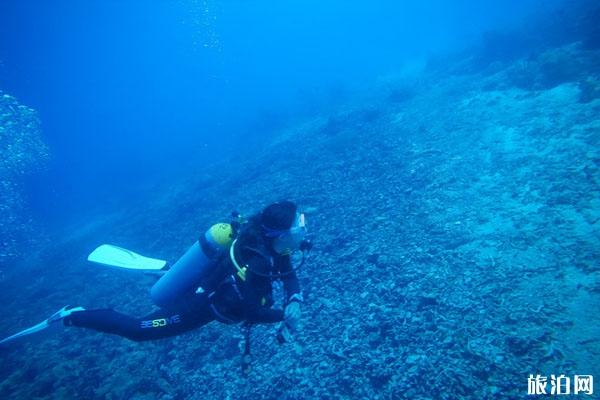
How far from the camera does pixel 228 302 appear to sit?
4.52 meters

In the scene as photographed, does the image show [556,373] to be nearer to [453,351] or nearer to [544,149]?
[453,351]

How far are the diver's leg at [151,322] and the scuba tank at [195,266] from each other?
28 cm

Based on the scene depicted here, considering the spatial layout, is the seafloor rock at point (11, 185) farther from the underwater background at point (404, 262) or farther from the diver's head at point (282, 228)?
the diver's head at point (282, 228)

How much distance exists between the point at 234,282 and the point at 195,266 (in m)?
1.14

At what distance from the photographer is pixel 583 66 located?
591 inches

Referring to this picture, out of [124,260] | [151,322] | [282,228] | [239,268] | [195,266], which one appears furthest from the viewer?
[124,260]

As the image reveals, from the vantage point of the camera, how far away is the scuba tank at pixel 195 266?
206 inches

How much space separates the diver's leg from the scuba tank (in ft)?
0.91

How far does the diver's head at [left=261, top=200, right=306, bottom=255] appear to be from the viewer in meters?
4.57

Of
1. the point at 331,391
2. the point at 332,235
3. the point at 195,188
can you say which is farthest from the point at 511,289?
the point at 195,188

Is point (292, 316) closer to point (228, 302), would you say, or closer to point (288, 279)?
point (288, 279)

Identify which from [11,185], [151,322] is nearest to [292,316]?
[151,322]

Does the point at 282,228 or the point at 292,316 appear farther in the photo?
the point at 282,228

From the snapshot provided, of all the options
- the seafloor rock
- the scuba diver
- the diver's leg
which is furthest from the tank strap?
the seafloor rock
